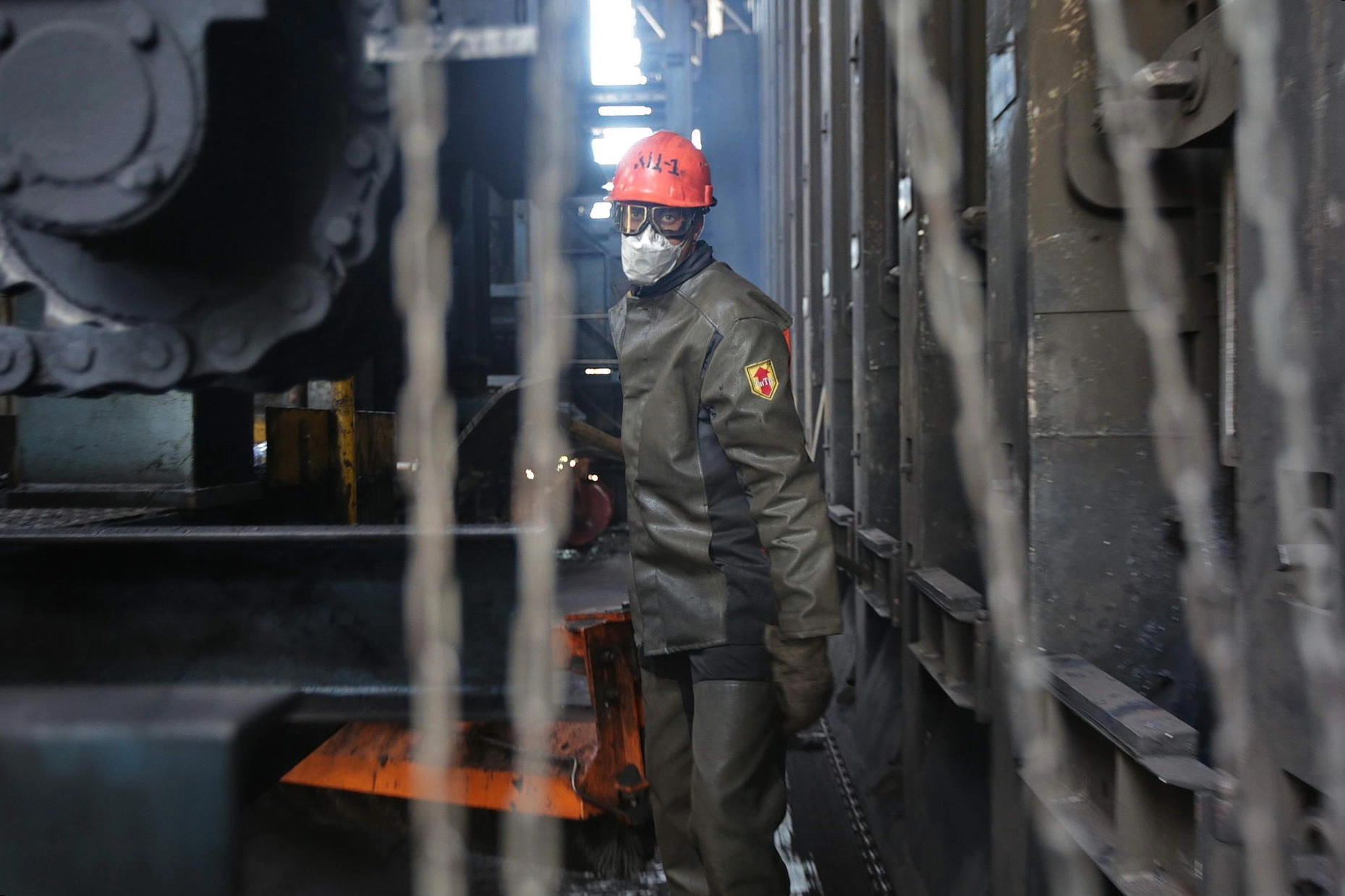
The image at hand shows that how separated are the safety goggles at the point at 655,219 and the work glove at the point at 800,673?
1080 millimetres

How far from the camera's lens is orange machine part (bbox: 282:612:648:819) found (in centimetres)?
325

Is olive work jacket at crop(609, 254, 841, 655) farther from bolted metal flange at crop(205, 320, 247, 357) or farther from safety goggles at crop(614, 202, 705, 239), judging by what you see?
bolted metal flange at crop(205, 320, 247, 357)

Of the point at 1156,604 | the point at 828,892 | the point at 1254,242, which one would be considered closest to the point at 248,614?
the point at 828,892

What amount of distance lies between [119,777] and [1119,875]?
1.49 metres

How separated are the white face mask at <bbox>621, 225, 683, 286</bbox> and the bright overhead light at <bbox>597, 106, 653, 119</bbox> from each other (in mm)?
3149

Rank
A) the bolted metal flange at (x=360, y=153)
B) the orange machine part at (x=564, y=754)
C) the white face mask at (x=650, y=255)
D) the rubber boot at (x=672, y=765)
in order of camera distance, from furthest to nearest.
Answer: the orange machine part at (x=564, y=754) → the rubber boot at (x=672, y=765) → the white face mask at (x=650, y=255) → the bolted metal flange at (x=360, y=153)

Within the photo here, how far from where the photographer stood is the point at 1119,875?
1.58 m

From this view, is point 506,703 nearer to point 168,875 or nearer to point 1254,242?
point 168,875

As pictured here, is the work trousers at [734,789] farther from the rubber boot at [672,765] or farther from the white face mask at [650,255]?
the white face mask at [650,255]

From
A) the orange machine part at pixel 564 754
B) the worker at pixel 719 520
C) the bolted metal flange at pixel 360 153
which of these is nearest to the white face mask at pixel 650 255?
the worker at pixel 719 520

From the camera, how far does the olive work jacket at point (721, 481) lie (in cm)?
235

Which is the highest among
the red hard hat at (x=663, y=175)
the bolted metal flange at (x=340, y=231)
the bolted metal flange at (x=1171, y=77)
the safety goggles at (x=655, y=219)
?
the red hard hat at (x=663, y=175)

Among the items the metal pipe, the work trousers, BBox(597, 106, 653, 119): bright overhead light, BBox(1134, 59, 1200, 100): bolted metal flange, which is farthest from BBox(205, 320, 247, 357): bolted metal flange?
BBox(597, 106, 653, 119): bright overhead light

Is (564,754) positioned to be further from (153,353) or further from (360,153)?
(360,153)
